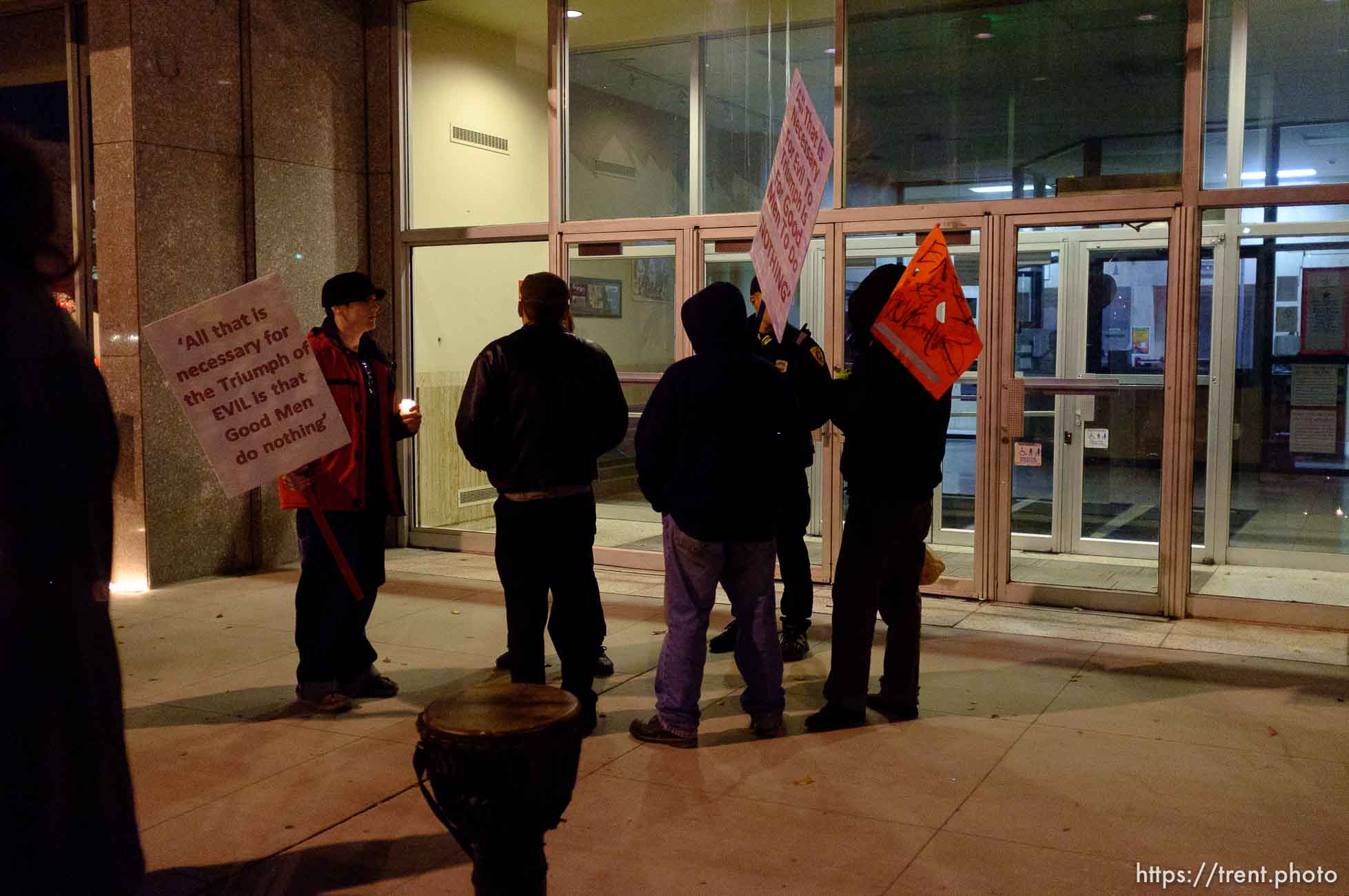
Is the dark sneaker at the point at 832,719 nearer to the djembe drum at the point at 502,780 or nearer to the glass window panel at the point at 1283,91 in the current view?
the djembe drum at the point at 502,780

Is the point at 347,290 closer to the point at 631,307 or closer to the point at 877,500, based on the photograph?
the point at 877,500

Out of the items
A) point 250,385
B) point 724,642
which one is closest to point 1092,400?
Answer: point 724,642

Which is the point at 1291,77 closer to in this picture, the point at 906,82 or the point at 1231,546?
the point at 906,82

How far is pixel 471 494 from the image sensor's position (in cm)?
1026

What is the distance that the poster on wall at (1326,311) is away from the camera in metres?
7.93

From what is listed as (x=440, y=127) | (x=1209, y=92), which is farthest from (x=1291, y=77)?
(x=440, y=127)

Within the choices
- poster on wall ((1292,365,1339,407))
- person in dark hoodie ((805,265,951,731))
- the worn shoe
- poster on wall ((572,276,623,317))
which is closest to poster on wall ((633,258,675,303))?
poster on wall ((572,276,623,317))

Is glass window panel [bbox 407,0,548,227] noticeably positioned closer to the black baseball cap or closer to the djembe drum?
the black baseball cap

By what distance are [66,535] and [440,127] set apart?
7.97 m

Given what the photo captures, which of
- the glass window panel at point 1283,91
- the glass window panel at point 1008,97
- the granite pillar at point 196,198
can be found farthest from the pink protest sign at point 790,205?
the granite pillar at point 196,198

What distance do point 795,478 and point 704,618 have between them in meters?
1.16

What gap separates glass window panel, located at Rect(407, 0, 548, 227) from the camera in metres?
9.54

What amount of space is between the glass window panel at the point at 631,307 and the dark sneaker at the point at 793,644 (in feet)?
9.47

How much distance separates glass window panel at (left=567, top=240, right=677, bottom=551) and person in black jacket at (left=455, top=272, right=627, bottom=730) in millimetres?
3999
